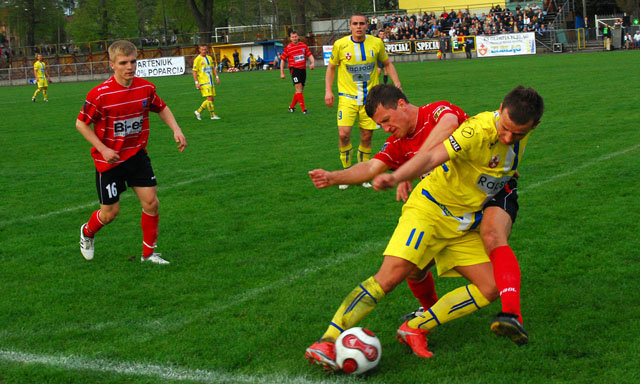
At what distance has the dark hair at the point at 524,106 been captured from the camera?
362cm

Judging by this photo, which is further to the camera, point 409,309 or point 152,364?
point 409,309

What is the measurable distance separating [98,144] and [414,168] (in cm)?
335

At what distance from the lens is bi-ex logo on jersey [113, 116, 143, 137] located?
610 cm

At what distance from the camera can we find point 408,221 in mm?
4164

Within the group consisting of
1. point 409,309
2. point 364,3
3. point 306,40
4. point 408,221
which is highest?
point 364,3

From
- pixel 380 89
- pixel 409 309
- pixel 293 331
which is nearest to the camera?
pixel 380 89

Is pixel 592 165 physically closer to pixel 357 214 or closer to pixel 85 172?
pixel 357 214

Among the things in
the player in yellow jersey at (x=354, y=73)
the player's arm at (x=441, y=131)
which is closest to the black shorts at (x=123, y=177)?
the player's arm at (x=441, y=131)

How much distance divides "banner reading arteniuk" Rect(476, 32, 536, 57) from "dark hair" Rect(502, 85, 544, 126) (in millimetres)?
37254

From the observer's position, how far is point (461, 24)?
4303cm

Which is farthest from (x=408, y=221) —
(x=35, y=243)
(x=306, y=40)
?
(x=306, y=40)

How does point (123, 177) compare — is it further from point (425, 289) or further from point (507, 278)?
point (507, 278)

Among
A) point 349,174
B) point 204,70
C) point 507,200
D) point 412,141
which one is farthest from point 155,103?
point 204,70

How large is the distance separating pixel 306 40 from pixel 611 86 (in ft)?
113
